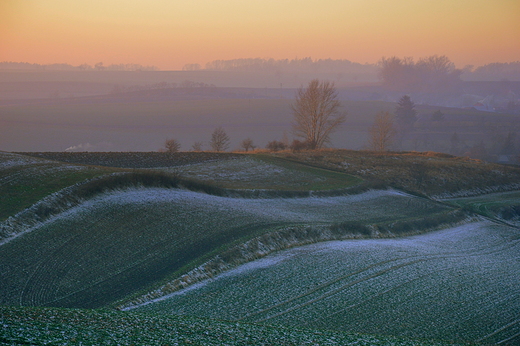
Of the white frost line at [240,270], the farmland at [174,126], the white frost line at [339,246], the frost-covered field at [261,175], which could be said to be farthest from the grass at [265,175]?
the farmland at [174,126]

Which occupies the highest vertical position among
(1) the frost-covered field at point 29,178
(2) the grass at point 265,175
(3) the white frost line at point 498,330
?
(1) the frost-covered field at point 29,178

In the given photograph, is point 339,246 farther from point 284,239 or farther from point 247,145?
point 247,145

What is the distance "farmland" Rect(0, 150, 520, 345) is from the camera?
1582cm

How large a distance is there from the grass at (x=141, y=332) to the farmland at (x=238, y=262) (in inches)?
3.2

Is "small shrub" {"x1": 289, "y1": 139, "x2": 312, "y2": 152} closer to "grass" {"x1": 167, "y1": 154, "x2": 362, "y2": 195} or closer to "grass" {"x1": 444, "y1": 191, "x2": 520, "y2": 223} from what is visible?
"grass" {"x1": 167, "y1": 154, "x2": 362, "y2": 195}

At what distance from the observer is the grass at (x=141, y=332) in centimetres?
1084

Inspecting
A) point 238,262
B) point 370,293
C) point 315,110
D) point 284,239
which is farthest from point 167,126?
point 370,293

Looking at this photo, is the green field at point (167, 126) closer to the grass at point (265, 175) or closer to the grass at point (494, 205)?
the grass at point (265, 175)

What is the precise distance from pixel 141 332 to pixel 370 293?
491 inches

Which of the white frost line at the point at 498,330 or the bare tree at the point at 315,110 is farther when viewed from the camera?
the bare tree at the point at 315,110

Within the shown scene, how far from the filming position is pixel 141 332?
12.1 metres

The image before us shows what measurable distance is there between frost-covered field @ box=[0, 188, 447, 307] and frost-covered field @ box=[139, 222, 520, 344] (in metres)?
2.91

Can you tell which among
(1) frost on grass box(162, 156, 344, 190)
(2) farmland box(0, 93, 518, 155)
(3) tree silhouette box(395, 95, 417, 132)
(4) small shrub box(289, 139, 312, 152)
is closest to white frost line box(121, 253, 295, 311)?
(1) frost on grass box(162, 156, 344, 190)

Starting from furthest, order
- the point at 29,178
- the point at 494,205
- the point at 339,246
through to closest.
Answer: the point at 494,205 < the point at 29,178 < the point at 339,246
